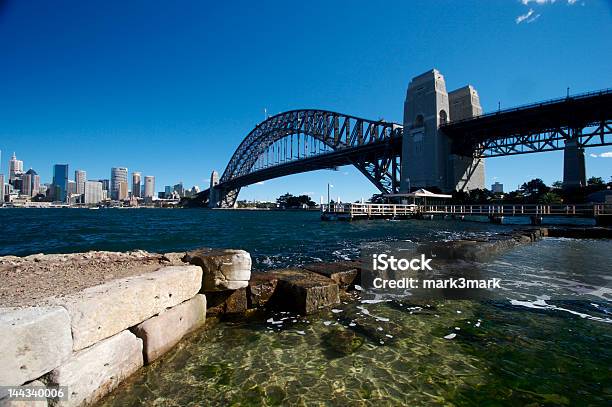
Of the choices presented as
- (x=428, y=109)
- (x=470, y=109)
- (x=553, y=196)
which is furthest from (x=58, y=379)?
(x=470, y=109)

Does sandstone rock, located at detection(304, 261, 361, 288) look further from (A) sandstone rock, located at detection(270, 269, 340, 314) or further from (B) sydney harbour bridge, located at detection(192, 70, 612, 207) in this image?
(B) sydney harbour bridge, located at detection(192, 70, 612, 207)

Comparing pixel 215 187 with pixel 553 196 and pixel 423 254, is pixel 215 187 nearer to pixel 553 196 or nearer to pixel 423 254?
pixel 553 196

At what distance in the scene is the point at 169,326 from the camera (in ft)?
10.2

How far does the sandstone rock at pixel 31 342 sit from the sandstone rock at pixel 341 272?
12.1 feet

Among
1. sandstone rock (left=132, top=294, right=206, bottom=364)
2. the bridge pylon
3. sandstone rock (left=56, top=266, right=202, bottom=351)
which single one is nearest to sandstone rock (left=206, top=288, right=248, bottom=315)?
sandstone rock (left=132, top=294, right=206, bottom=364)

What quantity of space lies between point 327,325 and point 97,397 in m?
2.37

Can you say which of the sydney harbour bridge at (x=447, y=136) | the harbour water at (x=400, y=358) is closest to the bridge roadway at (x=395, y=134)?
the sydney harbour bridge at (x=447, y=136)

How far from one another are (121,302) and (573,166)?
47.8m

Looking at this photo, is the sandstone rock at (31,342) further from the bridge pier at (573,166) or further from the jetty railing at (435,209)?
the bridge pier at (573,166)

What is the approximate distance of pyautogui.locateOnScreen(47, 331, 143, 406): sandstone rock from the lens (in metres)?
2.03

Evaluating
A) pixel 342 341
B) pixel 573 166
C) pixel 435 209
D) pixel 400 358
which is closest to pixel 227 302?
pixel 342 341

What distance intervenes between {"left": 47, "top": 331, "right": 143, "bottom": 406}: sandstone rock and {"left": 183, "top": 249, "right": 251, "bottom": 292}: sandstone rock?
1.27 metres

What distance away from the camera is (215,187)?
9769cm

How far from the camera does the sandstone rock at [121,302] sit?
7.11 feet
